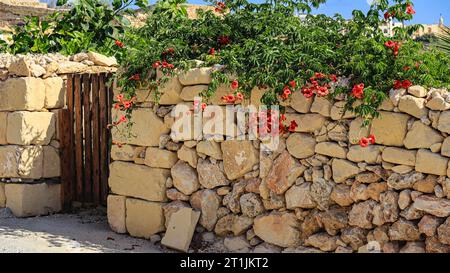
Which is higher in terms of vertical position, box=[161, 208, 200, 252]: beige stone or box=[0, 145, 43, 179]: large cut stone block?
box=[0, 145, 43, 179]: large cut stone block

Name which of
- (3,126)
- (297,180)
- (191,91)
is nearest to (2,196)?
(3,126)

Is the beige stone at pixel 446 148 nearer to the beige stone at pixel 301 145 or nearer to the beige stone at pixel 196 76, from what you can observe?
the beige stone at pixel 301 145

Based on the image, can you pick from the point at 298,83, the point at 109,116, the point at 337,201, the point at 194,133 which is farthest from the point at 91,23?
the point at 337,201

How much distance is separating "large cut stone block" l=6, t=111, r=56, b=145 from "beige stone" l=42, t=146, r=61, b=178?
0.32 feet

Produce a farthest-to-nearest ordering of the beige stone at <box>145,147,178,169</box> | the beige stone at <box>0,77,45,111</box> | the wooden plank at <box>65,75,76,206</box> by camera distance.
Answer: the wooden plank at <box>65,75,76,206</box> < the beige stone at <box>0,77,45,111</box> < the beige stone at <box>145,147,178,169</box>

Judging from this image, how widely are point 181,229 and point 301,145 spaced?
4.48 ft

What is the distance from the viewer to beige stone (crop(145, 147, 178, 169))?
5652 mm

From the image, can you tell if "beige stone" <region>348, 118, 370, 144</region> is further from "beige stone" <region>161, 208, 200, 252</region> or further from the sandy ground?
the sandy ground

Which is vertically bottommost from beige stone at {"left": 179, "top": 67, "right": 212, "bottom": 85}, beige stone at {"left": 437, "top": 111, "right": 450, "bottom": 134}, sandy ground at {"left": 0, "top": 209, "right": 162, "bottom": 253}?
sandy ground at {"left": 0, "top": 209, "right": 162, "bottom": 253}

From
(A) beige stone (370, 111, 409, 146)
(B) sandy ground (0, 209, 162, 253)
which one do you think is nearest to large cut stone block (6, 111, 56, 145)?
(B) sandy ground (0, 209, 162, 253)

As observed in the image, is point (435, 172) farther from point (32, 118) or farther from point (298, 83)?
point (32, 118)

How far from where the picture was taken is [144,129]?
5812mm

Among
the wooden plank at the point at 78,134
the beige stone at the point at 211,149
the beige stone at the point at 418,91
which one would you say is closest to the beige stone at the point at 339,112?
the beige stone at the point at 418,91

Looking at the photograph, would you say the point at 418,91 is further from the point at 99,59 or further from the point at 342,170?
the point at 99,59
